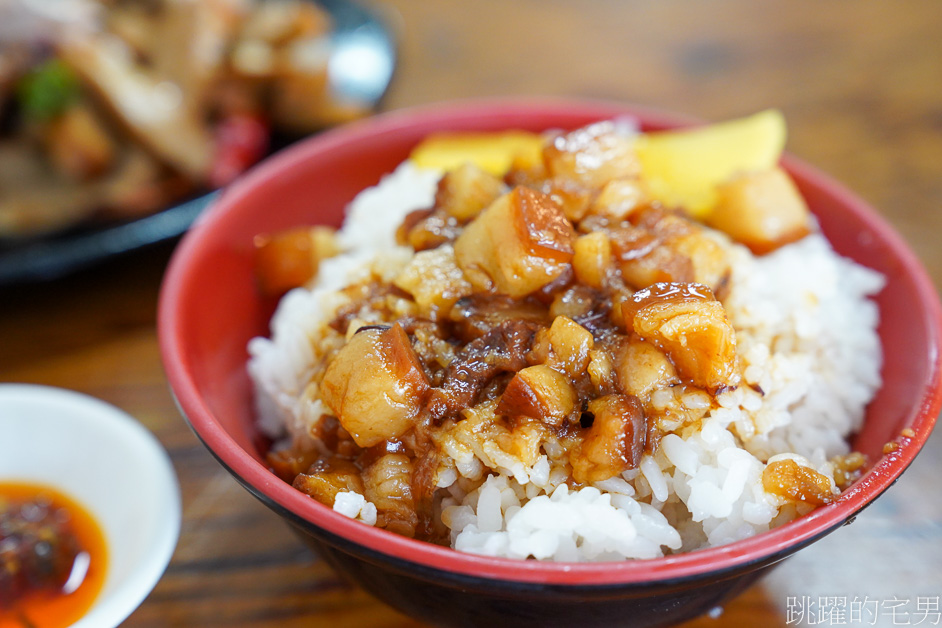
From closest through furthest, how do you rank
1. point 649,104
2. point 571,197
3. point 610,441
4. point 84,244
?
point 610,441 < point 571,197 < point 84,244 < point 649,104

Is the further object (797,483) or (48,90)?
(48,90)

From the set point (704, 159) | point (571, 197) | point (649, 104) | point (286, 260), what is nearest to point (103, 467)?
point (286, 260)

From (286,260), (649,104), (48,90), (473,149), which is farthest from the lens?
(649,104)

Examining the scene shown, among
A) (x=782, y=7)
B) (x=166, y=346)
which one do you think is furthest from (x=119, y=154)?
(x=782, y=7)

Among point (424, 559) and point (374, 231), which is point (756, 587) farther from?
point (374, 231)

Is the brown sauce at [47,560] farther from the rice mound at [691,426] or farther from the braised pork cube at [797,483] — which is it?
the braised pork cube at [797,483]

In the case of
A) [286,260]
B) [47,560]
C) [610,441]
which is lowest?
[47,560]

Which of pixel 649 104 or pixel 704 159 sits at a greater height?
pixel 704 159

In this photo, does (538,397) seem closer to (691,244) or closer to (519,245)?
(519,245)
